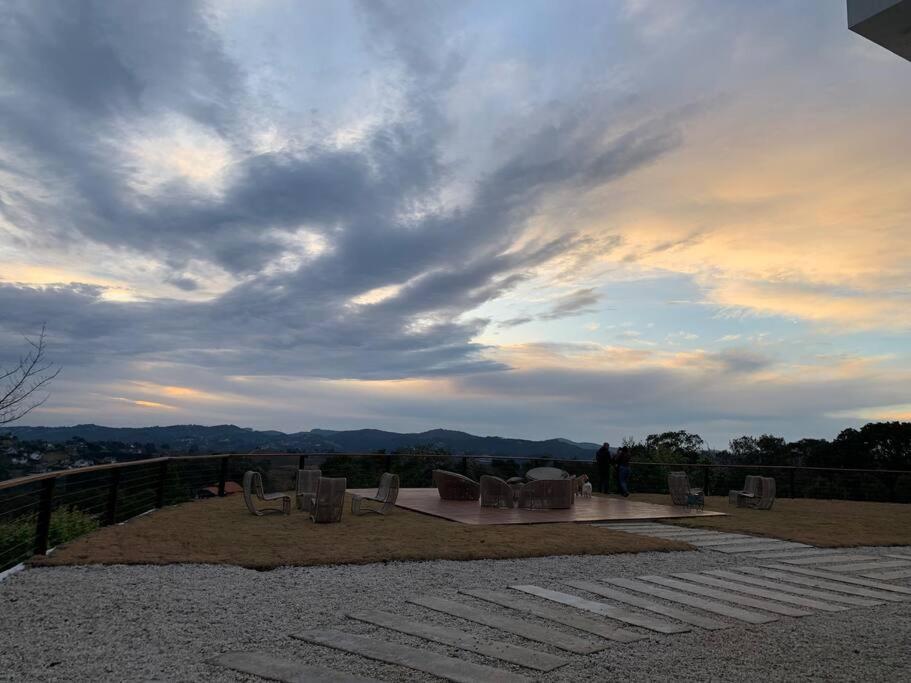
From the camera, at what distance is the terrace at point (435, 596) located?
11.4 feet

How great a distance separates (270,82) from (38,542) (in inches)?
322

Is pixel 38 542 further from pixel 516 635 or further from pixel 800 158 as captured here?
pixel 800 158

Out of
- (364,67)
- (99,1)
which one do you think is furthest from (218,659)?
(364,67)

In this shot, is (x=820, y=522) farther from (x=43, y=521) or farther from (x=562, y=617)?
(x=43, y=521)

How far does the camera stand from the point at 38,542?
641 centimetres

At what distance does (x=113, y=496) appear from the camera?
8672 millimetres

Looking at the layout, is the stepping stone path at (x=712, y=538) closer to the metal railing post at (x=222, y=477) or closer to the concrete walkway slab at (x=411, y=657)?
the concrete walkway slab at (x=411, y=657)

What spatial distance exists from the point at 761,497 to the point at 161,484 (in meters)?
11.8

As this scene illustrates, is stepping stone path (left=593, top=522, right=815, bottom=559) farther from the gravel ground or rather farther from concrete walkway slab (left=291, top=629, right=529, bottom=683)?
concrete walkway slab (left=291, top=629, right=529, bottom=683)

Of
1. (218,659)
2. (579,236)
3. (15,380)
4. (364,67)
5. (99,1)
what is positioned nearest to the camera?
(218,659)

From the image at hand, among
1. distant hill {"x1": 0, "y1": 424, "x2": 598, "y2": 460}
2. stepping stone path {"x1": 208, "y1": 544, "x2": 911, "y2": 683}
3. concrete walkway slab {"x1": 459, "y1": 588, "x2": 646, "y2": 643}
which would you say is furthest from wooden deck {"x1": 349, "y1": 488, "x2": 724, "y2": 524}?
distant hill {"x1": 0, "y1": 424, "x2": 598, "y2": 460}

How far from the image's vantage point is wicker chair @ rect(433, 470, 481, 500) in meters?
12.6

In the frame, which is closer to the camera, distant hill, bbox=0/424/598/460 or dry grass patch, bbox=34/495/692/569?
dry grass patch, bbox=34/495/692/569

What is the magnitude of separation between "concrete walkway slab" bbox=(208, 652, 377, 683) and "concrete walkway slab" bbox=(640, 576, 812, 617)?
Result: 3267 mm
